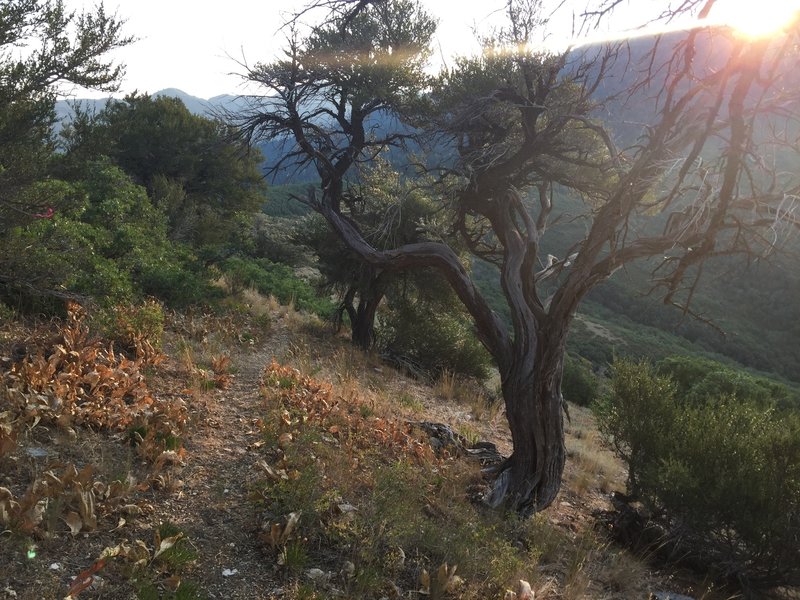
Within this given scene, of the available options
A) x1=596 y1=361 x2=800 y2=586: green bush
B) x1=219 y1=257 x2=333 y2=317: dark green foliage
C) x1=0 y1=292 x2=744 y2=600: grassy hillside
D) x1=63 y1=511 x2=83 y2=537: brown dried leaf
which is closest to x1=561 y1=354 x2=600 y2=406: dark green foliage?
x1=219 y1=257 x2=333 y2=317: dark green foliage

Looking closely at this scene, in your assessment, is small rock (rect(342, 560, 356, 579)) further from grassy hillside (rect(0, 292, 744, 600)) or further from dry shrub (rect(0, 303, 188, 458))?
dry shrub (rect(0, 303, 188, 458))

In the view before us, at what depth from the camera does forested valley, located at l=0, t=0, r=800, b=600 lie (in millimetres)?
3729

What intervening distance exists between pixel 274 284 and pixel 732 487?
51.2 ft

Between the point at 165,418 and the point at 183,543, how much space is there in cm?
179

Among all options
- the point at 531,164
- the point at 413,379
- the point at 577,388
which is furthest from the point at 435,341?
the point at 577,388

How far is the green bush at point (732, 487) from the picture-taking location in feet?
18.5

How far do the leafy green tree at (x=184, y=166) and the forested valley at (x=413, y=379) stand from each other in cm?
756

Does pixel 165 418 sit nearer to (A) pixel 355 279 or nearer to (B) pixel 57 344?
(B) pixel 57 344

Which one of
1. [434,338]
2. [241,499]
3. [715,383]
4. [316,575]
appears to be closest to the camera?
[316,575]

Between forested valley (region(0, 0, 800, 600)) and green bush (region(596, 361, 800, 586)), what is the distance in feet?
0.10

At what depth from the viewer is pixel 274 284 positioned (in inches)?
750

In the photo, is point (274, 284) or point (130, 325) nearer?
point (130, 325)

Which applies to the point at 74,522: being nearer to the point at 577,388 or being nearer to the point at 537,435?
the point at 537,435

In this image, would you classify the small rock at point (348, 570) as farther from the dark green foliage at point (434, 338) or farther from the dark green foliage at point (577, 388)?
the dark green foliage at point (577, 388)
